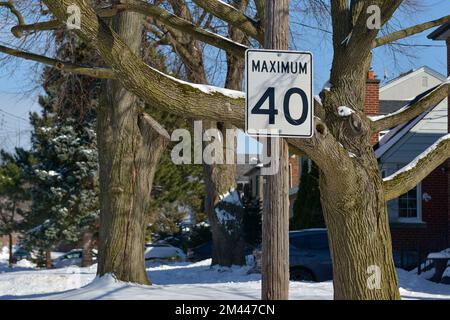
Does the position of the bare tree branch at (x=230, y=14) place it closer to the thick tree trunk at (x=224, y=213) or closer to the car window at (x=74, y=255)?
the thick tree trunk at (x=224, y=213)

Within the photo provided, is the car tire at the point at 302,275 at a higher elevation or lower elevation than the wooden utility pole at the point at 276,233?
lower

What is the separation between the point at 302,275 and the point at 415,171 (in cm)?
881

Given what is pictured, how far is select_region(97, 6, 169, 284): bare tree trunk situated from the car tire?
13.2 feet

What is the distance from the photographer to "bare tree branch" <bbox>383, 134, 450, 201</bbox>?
970cm

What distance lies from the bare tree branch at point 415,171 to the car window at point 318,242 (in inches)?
340

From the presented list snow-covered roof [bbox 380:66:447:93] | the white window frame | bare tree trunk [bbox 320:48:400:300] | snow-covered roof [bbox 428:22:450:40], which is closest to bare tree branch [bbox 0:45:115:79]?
bare tree trunk [bbox 320:48:400:300]

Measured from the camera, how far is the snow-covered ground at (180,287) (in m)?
13.3

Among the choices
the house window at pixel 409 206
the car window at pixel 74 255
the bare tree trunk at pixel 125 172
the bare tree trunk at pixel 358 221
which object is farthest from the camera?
the car window at pixel 74 255

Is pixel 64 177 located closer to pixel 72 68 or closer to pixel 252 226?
pixel 252 226

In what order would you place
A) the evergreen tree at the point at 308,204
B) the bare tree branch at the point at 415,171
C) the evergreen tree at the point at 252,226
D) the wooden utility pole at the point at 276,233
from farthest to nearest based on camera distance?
the evergreen tree at the point at 308,204 → the evergreen tree at the point at 252,226 → the bare tree branch at the point at 415,171 → the wooden utility pole at the point at 276,233

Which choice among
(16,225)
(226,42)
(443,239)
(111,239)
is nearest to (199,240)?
(16,225)

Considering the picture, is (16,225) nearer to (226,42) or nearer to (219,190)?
(219,190)

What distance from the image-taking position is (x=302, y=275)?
1828 cm

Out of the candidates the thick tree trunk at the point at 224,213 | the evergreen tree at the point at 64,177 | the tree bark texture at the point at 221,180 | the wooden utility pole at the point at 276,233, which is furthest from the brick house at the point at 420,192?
the wooden utility pole at the point at 276,233
